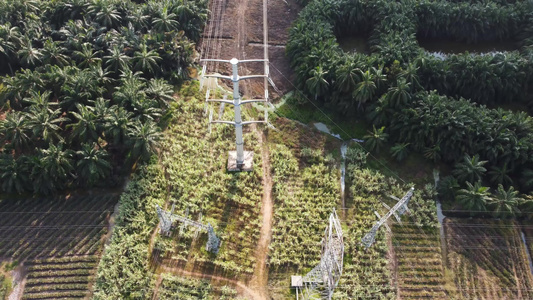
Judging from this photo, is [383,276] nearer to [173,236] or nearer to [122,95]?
[173,236]

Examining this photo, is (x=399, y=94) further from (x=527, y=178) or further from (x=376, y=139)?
(x=527, y=178)

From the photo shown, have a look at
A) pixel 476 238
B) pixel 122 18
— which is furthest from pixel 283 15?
pixel 476 238

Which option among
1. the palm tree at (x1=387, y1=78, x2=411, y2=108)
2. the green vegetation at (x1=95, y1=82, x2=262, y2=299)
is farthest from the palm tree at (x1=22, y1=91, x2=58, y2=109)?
the palm tree at (x1=387, y1=78, x2=411, y2=108)

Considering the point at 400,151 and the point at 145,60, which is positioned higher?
the point at 145,60

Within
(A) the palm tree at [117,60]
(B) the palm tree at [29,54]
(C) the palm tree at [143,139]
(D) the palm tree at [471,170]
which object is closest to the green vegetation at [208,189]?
(C) the palm tree at [143,139]

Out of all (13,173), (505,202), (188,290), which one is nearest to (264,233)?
(188,290)

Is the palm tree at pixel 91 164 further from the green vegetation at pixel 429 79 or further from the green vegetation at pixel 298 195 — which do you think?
the green vegetation at pixel 429 79

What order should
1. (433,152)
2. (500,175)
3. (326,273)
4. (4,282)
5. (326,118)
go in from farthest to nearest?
1. (326,118)
2. (433,152)
3. (500,175)
4. (4,282)
5. (326,273)
